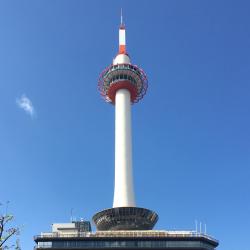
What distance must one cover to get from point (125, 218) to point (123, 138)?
31.0m

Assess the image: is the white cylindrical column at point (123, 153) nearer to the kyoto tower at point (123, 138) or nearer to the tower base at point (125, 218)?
the kyoto tower at point (123, 138)

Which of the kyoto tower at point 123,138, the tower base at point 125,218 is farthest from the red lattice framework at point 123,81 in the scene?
the tower base at point 125,218

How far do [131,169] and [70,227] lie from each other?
90.9 feet

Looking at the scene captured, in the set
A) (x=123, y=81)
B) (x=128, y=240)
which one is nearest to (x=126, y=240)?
(x=128, y=240)

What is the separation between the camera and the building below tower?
392 ft

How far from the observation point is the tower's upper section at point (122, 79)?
161 m

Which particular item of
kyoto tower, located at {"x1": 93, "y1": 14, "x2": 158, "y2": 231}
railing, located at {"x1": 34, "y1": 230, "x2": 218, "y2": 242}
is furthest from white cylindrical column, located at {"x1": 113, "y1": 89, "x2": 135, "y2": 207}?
railing, located at {"x1": 34, "y1": 230, "x2": 218, "y2": 242}

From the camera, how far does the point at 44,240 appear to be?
121 meters

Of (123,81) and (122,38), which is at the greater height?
(122,38)

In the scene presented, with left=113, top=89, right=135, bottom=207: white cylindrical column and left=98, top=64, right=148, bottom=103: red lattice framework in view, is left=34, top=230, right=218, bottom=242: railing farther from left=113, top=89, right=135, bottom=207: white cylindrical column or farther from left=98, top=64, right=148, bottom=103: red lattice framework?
left=98, top=64, right=148, bottom=103: red lattice framework

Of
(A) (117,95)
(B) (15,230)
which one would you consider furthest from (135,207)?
(B) (15,230)

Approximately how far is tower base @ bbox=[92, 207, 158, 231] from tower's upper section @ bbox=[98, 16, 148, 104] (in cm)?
5109

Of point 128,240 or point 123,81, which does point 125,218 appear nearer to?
point 128,240

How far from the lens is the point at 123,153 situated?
14600 centimetres
